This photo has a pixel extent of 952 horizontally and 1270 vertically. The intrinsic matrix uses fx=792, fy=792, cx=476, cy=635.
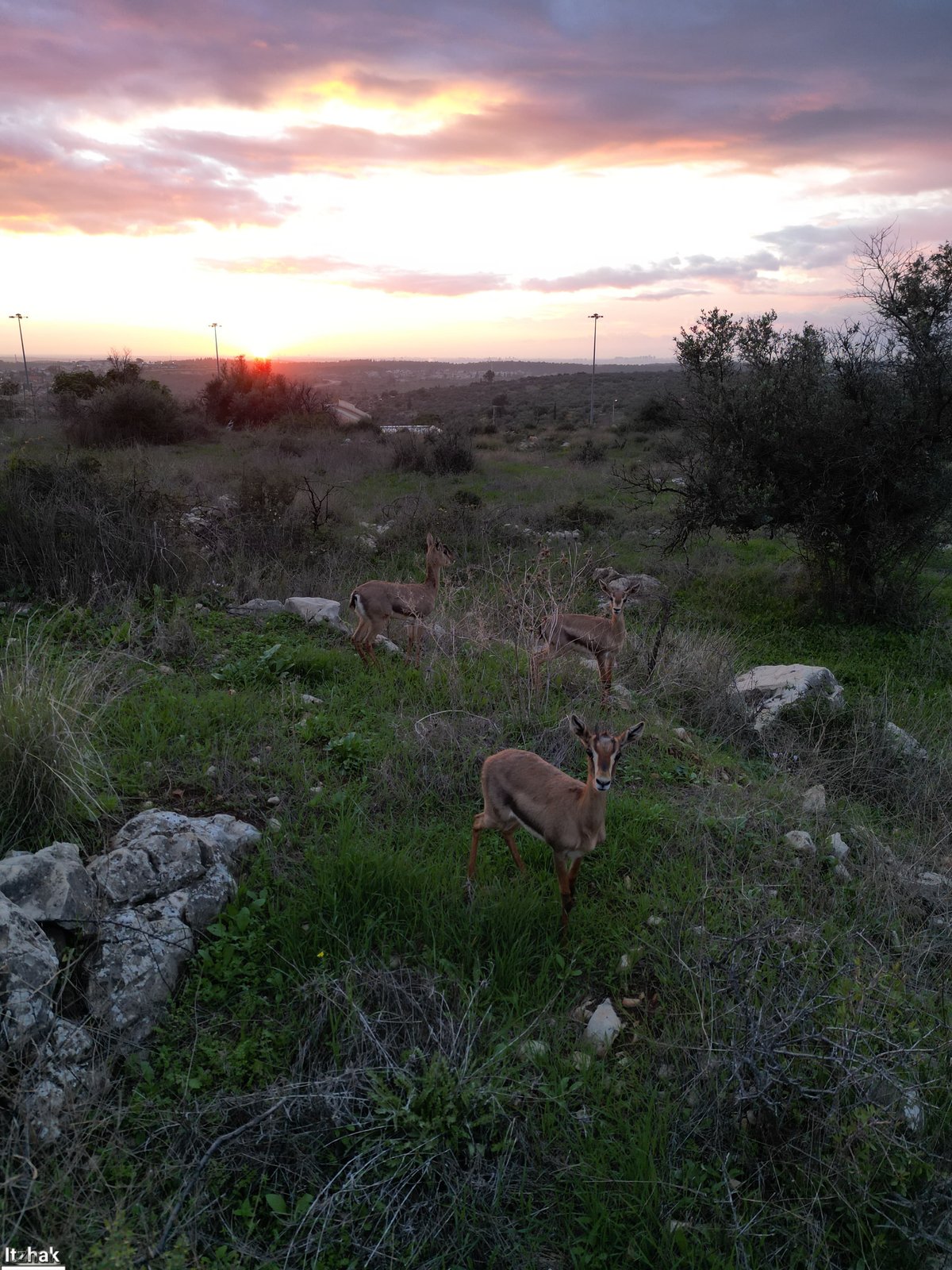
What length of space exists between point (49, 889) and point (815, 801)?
534 cm

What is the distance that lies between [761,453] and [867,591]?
9.16 feet

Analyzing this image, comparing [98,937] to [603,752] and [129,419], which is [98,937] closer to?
[603,752]

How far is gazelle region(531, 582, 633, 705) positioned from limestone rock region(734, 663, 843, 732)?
4.81 ft

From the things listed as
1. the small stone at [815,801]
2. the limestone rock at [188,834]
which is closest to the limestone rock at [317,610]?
the limestone rock at [188,834]

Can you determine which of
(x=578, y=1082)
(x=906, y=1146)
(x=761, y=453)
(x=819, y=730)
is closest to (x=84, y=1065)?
(x=578, y=1082)

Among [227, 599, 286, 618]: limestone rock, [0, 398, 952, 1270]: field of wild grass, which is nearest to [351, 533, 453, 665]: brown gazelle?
[0, 398, 952, 1270]: field of wild grass

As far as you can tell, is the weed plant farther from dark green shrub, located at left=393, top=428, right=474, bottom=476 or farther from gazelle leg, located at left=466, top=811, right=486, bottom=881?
dark green shrub, located at left=393, top=428, right=474, bottom=476

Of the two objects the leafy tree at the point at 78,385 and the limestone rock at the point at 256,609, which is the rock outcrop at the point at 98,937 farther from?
the leafy tree at the point at 78,385

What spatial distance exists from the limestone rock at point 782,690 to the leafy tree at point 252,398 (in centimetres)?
2945

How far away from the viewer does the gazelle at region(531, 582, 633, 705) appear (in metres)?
8.03

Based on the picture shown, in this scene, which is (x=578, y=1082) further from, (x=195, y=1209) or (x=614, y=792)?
(x=614, y=792)

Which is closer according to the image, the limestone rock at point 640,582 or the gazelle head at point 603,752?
the gazelle head at point 603,752

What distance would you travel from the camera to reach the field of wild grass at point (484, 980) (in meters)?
3.08

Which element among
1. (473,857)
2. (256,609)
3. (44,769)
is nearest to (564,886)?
(473,857)
